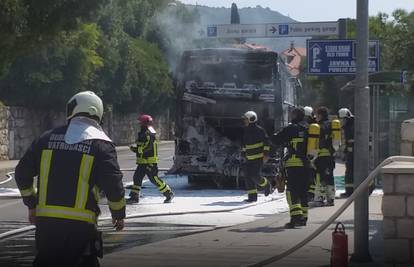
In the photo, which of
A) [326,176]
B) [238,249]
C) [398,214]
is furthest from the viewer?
[326,176]

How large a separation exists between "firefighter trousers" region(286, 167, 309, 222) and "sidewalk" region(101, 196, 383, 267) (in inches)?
9.6

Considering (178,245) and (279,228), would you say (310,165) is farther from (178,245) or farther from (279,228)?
(178,245)

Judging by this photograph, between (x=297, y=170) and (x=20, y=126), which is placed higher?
(x=20, y=126)

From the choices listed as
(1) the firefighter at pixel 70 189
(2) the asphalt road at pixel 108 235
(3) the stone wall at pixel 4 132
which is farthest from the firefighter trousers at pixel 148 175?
(3) the stone wall at pixel 4 132

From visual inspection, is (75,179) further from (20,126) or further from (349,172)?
(20,126)

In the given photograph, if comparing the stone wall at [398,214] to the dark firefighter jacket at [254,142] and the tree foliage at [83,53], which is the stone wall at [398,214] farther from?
the tree foliage at [83,53]

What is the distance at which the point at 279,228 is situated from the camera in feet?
38.1

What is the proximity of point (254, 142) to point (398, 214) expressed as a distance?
7.47m

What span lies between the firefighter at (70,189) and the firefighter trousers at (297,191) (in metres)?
6.34

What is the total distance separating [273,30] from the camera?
27.2 metres

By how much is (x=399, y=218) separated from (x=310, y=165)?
4058 mm

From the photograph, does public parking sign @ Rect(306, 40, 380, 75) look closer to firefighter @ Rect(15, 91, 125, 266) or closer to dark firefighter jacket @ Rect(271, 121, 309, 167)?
dark firefighter jacket @ Rect(271, 121, 309, 167)

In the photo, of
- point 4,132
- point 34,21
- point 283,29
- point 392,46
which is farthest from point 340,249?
point 4,132

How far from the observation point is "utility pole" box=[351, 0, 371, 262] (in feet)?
27.1
